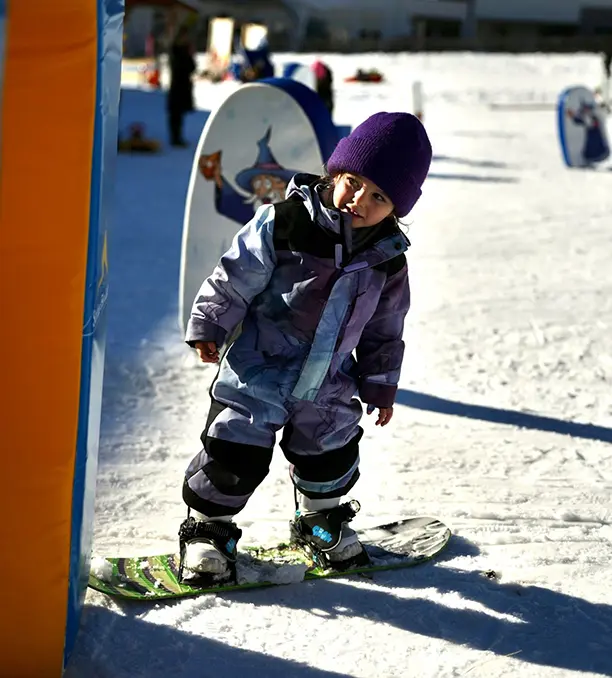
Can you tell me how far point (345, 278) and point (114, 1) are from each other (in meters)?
0.83

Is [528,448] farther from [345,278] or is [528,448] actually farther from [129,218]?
[129,218]

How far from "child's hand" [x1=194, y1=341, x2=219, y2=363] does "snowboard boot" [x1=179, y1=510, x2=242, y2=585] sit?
1.34ft

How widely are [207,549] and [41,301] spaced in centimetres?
93

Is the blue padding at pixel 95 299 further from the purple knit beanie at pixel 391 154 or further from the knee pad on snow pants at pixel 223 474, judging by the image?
the purple knit beanie at pixel 391 154

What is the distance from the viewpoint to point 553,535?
2.90 m

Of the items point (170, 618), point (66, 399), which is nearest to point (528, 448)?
point (170, 618)

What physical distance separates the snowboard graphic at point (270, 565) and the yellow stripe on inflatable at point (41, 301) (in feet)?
1.53

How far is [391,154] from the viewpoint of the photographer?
228 cm

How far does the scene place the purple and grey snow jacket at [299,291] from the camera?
235 cm

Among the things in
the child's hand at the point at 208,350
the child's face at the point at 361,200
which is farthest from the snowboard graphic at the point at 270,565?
the child's face at the point at 361,200

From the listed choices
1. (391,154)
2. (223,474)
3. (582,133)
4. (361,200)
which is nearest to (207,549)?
(223,474)

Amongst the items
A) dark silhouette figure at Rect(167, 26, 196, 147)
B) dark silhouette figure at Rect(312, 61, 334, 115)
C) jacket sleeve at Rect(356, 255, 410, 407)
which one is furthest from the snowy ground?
dark silhouette figure at Rect(167, 26, 196, 147)

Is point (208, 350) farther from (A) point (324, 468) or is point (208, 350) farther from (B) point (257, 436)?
(A) point (324, 468)

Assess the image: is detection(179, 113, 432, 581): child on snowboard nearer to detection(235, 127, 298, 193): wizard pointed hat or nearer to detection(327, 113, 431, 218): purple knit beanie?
detection(327, 113, 431, 218): purple knit beanie
